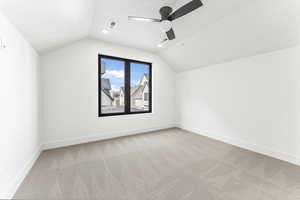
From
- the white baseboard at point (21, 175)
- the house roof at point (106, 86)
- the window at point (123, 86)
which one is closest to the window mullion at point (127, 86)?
the window at point (123, 86)

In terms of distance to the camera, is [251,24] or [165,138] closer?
[251,24]

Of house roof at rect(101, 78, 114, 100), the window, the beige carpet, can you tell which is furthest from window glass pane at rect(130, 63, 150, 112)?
Answer: the beige carpet

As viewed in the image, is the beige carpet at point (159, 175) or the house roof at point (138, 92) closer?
the beige carpet at point (159, 175)

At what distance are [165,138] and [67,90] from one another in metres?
2.96

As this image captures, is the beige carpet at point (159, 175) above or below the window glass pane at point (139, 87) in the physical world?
below

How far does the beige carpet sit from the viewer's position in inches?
63.9

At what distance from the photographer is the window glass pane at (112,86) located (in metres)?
3.81

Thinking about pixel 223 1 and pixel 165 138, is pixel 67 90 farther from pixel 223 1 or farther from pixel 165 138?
pixel 223 1

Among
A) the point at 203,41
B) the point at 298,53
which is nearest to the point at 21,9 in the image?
the point at 203,41

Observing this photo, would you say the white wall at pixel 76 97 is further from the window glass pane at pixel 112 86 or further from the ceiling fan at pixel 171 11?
the ceiling fan at pixel 171 11

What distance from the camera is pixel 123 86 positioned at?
4137 millimetres

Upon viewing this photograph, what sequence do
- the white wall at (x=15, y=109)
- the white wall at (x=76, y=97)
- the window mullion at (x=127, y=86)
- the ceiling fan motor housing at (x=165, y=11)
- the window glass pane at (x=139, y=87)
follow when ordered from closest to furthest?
the white wall at (x=15, y=109) < the ceiling fan motor housing at (x=165, y=11) < the white wall at (x=76, y=97) < the window mullion at (x=127, y=86) < the window glass pane at (x=139, y=87)

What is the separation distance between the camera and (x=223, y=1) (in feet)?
6.64

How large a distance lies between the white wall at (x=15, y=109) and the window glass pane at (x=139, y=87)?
251 centimetres
